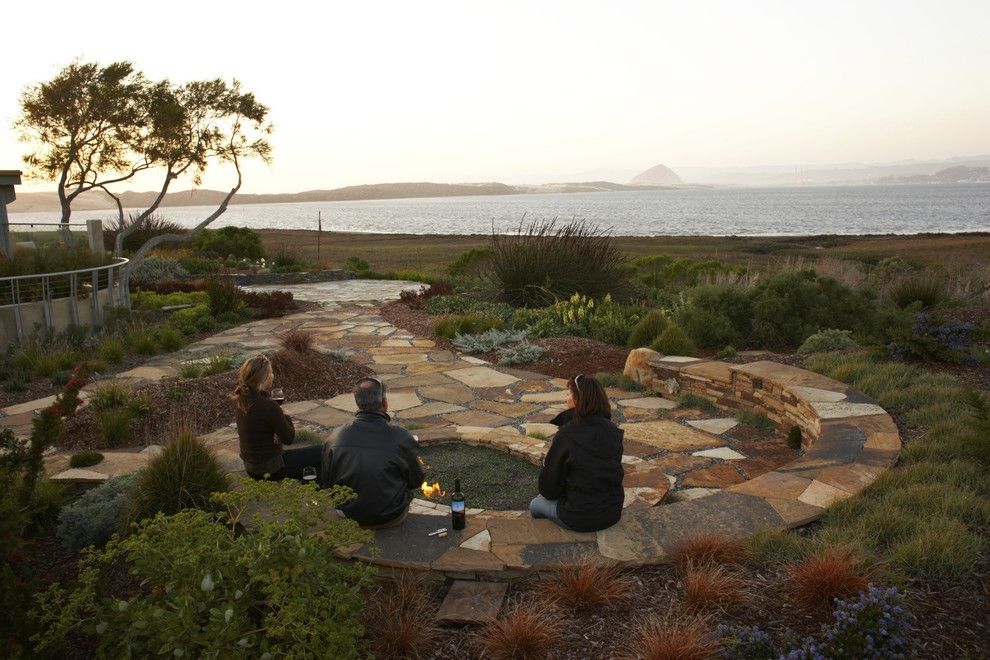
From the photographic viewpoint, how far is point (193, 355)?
27.8 ft

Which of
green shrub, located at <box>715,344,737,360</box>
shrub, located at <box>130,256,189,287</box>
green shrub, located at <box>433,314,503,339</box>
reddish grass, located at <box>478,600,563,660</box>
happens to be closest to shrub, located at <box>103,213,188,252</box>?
shrub, located at <box>130,256,189,287</box>

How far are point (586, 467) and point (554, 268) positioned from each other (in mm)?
7738

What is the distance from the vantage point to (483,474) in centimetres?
477

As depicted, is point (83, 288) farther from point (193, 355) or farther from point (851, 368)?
point (851, 368)

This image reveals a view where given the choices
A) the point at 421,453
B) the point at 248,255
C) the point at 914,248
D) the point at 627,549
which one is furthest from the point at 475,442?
the point at 914,248

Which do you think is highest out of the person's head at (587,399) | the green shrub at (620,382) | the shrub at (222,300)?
the person's head at (587,399)

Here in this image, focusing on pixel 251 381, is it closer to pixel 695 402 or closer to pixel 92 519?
pixel 92 519

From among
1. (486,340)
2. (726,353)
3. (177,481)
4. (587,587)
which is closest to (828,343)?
(726,353)

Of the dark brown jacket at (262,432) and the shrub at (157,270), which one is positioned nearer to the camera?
the dark brown jacket at (262,432)

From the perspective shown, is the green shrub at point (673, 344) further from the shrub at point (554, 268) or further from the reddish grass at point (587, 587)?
the reddish grass at point (587, 587)

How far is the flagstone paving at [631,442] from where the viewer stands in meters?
3.42

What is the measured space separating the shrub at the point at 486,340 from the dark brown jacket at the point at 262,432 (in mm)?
4517

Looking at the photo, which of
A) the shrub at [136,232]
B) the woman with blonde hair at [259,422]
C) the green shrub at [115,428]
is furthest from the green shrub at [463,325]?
the shrub at [136,232]

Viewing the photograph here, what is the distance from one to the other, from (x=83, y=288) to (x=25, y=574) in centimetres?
925
